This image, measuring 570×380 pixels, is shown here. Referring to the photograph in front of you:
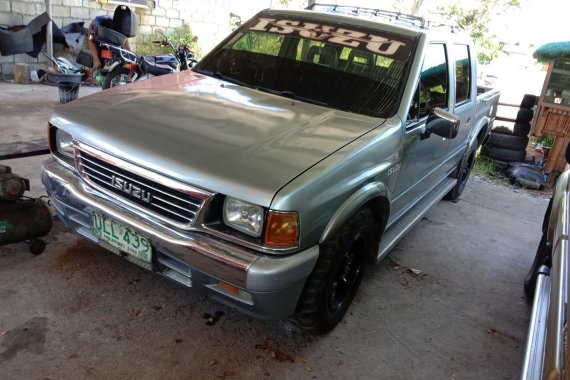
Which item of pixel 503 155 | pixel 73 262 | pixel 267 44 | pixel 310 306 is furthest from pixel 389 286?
pixel 503 155

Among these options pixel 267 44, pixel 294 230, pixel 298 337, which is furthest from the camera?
pixel 267 44

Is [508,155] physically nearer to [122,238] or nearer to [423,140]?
[423,140]

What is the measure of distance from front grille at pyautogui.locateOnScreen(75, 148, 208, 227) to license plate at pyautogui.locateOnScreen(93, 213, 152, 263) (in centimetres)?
15

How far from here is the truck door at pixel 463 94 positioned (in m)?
4.01

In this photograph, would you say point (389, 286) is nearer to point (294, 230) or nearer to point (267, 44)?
point (294, 230)

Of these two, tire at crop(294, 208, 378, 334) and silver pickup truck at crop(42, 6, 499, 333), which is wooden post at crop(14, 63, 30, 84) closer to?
silver pickup truck at crop(42, 6, 499, 333)

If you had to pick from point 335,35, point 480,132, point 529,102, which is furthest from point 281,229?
point 529,102

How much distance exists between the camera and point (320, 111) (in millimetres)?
2891

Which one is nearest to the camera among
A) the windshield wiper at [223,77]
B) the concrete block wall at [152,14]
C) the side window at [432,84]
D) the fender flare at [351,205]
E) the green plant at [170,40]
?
the fender flare at [351,205]

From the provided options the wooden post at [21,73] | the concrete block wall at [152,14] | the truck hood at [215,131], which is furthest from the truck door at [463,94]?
the concrete block wall at [152,14]

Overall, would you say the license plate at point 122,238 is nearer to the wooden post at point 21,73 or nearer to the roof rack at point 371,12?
the roof rack at point 371,12

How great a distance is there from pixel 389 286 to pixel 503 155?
16.0ft

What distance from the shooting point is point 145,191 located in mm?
2275

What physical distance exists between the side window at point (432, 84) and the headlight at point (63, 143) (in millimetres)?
2106
